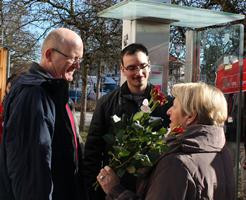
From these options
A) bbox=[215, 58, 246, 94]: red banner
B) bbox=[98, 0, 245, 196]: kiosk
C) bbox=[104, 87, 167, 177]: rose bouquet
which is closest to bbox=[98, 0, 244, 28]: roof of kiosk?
bbox=[98, 0, 245, 196]: kiosk

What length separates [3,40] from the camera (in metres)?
15.8

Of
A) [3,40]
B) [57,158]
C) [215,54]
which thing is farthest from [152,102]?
[3,40]

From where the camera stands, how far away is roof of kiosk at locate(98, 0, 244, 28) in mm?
4125

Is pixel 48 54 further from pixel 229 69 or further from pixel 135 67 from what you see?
pixel 229 69

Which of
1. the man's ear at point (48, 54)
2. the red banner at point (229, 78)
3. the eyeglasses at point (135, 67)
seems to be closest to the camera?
the man's ear at point (48, 54)

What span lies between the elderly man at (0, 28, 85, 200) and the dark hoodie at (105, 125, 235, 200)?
1.16 feet

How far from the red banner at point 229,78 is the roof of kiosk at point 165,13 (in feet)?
1.79

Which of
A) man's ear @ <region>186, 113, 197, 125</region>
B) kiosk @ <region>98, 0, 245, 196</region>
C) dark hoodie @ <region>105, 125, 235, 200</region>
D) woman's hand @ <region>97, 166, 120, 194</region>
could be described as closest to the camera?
dark hoodie @ <region>105, 125, 235, 200</region>

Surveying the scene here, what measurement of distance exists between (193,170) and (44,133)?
71 centimetres

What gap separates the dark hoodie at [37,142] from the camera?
203cm

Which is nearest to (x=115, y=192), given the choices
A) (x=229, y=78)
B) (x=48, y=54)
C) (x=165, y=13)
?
(x=48, y=54)

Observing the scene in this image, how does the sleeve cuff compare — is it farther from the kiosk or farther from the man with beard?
the kiosk

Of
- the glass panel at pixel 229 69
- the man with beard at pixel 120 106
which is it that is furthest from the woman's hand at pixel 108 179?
the glass panel at pixel 229 69

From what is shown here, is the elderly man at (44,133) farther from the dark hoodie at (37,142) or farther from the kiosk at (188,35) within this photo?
the kiosk at (188,35)
